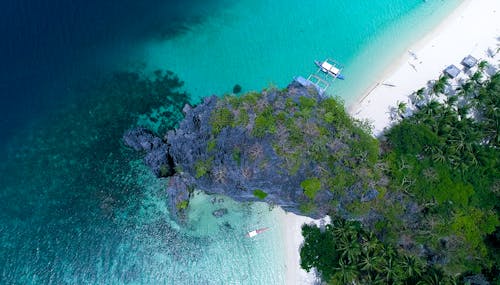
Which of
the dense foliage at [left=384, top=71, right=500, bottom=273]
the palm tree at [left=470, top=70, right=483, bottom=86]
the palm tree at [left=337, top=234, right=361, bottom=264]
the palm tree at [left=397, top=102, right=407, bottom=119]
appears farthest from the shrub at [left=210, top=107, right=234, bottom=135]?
the palm tree at [left=470, top=70, right=483, bottom=86]

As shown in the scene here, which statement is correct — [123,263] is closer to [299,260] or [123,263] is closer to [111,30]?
[299,260]

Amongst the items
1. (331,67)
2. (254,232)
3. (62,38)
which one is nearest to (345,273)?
(254,232)

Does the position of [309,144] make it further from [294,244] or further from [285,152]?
[294,244]

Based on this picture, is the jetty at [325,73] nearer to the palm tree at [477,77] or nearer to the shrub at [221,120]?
the shrub at [221,120]

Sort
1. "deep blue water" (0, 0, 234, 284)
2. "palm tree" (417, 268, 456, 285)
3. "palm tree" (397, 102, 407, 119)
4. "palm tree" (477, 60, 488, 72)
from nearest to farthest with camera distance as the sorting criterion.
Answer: "palm tree" (417, 268, 456, 285), "deep blue water" (0, 0, 234, 284), "palm tree" (397, 102, 407, 119), "palm tree" (477, 60, 488, 72)

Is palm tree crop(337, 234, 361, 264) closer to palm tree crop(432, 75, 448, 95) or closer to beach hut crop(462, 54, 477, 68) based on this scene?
palm tree crop(432, 75, 448, 95)

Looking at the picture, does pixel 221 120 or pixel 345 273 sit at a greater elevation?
pixel 221 120
